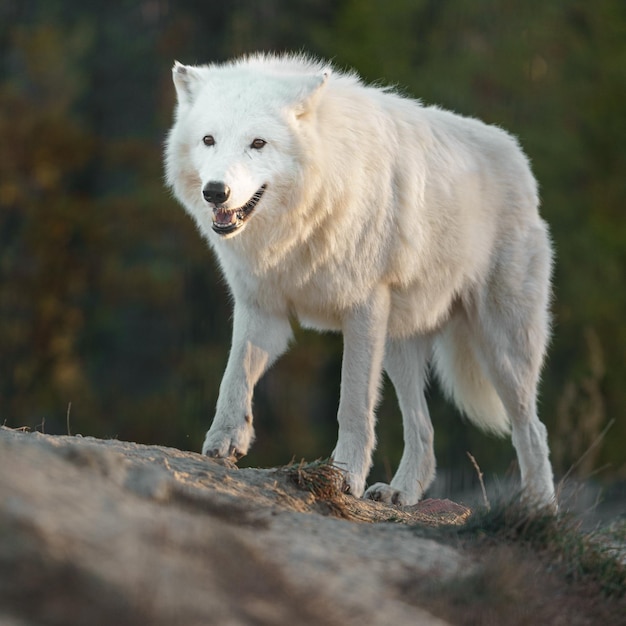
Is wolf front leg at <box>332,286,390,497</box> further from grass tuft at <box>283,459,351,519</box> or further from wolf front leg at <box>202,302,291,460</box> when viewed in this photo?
grass tuft at <box>283,459,351,519</box>

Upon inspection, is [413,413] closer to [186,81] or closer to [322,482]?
[322,482]

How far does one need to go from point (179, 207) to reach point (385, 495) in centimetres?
1337

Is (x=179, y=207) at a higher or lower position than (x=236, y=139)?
lower

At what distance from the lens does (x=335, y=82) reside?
5.93 metres

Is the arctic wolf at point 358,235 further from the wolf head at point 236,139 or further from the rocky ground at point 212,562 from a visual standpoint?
the rocky ground at point 212,562

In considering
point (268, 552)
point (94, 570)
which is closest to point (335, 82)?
point (268, 552)

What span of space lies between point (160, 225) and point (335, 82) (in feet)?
42.9

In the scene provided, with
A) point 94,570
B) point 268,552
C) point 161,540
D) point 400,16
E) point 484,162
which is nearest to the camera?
point 94,570

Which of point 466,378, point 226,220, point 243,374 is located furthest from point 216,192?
point 466,378

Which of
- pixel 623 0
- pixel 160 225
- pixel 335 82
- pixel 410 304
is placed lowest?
pixel 160 225

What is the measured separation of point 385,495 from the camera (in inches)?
229

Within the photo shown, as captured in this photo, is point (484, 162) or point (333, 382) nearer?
point (484, 162)

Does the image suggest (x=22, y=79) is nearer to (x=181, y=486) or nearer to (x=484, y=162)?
(x=484, y=162)

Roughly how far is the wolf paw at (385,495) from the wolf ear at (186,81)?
1994mm
